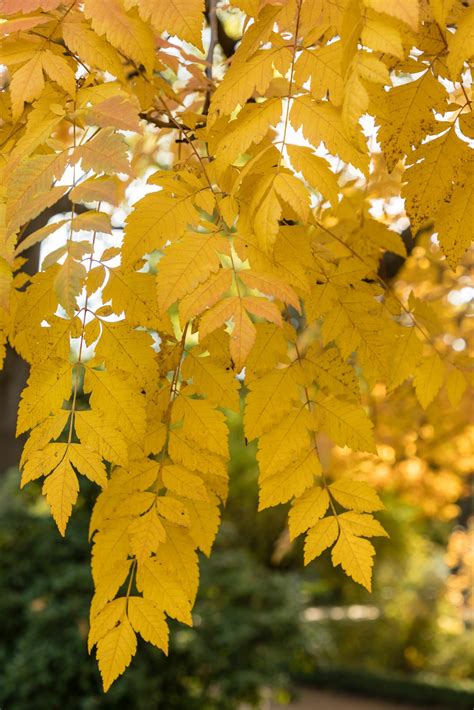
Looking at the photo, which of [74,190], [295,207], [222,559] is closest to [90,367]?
[74,190]

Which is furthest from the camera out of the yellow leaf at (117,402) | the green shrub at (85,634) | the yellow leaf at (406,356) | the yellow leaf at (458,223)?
the green shrub at (85,634)

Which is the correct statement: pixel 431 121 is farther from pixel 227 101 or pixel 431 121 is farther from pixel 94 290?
pixel 94 290

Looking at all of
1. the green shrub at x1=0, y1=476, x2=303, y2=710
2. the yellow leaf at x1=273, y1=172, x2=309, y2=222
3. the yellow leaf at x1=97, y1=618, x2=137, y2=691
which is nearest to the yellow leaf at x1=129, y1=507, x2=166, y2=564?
the yellow leaf at x1=97, y1=618, x2=137, y2=691

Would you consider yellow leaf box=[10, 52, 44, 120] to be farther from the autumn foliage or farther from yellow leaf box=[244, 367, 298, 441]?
yellow leaf box=[244, 367, 298, 441]

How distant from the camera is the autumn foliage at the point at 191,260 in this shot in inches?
43.4

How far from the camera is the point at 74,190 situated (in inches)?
44.2

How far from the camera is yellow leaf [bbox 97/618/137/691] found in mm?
1187

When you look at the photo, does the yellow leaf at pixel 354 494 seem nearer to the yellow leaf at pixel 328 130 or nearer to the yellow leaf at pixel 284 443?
the yellow leaf at pixel 284 443

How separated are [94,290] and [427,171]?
0.58 meters

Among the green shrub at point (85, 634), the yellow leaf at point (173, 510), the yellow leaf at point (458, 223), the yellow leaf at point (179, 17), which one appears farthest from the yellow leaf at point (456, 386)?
the green shrub at point (85, 634)

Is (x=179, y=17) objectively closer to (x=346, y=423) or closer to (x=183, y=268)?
(x=183, y=268)

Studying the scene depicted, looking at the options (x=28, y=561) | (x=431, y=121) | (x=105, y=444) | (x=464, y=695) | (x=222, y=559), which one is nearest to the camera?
(x=105, y=444)

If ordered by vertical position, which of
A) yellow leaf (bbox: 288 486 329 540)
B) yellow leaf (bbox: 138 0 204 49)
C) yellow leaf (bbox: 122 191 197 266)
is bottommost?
yellow leaf (bbox: 288 486 329 540)

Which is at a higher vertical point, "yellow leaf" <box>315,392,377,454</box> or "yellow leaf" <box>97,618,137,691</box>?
"yellow leaf" <box>97,618,137,691</box>
